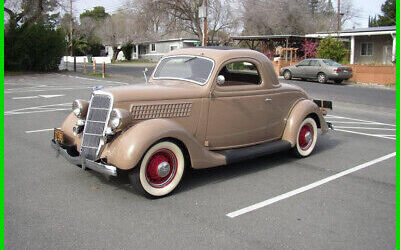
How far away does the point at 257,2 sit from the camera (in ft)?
171

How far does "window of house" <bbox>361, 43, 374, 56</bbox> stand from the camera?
33.5 metres

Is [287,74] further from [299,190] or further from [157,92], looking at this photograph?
[157,92]

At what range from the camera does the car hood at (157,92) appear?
16.6 feet

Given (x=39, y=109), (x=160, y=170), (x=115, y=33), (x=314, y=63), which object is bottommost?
(x=160, y=170)

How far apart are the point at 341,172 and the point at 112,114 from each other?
3.56 metres

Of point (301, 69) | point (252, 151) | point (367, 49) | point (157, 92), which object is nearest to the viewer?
point (157, 92)

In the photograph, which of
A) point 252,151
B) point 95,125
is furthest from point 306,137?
point 95,125

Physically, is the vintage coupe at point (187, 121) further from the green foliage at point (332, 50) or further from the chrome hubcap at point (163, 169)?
the green foliage at point (332, 50)

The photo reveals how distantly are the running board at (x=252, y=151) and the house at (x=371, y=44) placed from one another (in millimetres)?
26247

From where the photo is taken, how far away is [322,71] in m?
24.1

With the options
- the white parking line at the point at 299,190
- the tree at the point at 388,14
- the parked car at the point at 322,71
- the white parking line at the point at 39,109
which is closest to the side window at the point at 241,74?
the white parking line at the point at 299,190

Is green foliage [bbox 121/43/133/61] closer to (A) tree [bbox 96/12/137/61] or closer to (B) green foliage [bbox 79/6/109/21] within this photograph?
(A) tree [bbox 96/12/137/61]

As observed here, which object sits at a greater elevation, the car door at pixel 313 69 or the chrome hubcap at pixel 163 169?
the car door at pixel 313 69

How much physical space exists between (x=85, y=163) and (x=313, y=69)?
21.7 metres
